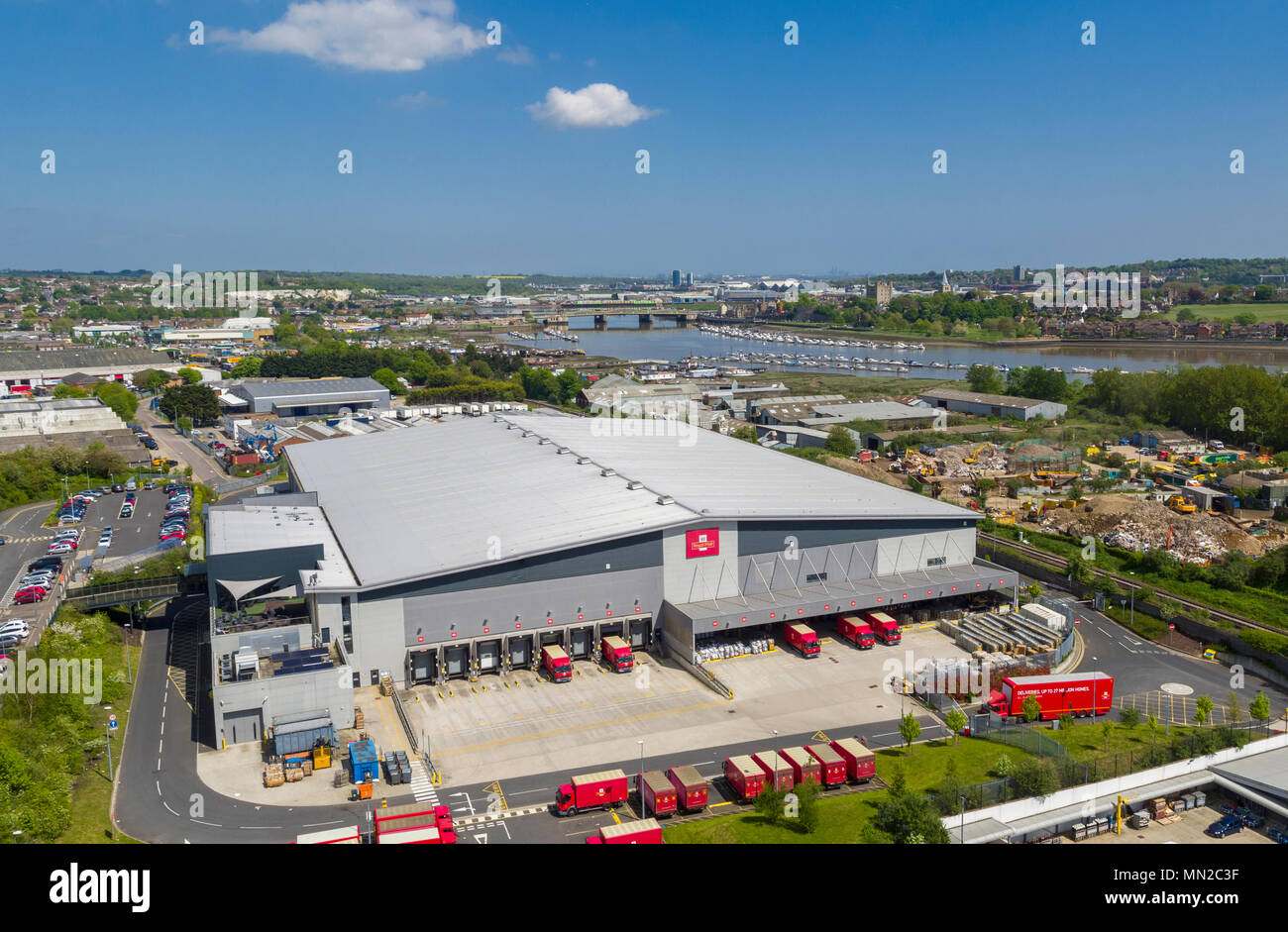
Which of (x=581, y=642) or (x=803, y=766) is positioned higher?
(x=581, y=642)

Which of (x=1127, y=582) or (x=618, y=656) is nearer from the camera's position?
(x=618, y=656)

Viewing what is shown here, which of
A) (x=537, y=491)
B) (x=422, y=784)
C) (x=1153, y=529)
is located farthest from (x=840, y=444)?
(x=422, y=784)

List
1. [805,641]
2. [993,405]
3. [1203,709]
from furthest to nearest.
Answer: [993,405], [805,641], [1203,709]

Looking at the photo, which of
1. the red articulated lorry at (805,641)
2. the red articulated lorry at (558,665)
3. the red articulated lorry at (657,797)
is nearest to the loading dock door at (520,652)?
the red articulated lorry at (558,665)

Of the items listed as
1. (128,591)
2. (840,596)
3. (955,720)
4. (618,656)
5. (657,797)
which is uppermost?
(128,591)

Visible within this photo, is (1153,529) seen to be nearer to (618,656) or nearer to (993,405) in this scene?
(618,656)

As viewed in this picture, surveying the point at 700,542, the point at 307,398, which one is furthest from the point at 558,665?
the point at 307,398

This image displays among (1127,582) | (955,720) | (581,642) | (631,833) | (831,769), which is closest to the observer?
(631,833)
